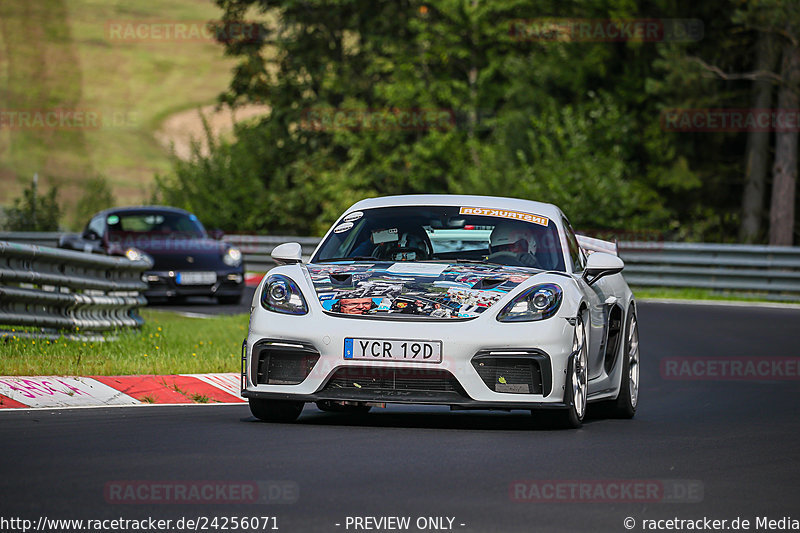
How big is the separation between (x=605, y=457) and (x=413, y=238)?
2533 millimetres

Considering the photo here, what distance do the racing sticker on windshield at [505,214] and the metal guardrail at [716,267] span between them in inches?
686

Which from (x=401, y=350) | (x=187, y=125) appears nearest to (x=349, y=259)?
(x=401, y=350)

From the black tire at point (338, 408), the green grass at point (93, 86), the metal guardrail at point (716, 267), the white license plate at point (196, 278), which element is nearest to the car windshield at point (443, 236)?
the black tire at point (338, 408)

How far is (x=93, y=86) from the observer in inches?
5266

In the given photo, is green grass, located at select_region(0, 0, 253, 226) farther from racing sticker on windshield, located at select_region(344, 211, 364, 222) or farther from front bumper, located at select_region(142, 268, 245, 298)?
racing sticker on windshield, located at select_region(344, 211, 364, 222)

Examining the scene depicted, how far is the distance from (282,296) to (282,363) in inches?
16.6

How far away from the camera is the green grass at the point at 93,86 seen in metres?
121

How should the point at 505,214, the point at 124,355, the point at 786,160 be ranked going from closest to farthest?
the point at 505,214
the point at 124,355
the point at 786,160

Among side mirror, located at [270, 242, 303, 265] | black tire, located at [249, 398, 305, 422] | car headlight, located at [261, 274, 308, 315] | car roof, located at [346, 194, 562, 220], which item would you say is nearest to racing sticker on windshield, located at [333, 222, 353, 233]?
car roof, located at [346, 194, 562, 220]

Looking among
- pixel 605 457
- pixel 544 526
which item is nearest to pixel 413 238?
pixel 605 457

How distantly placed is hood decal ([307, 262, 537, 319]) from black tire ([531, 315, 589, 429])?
20.1 inches

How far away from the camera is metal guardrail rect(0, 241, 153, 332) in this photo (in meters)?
12.2

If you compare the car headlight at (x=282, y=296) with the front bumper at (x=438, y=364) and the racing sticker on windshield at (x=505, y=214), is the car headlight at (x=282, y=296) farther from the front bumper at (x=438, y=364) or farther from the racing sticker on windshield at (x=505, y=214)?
the racing sticker on windshield at (x=505, y=214)

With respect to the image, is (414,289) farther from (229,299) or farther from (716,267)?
(716,267)
